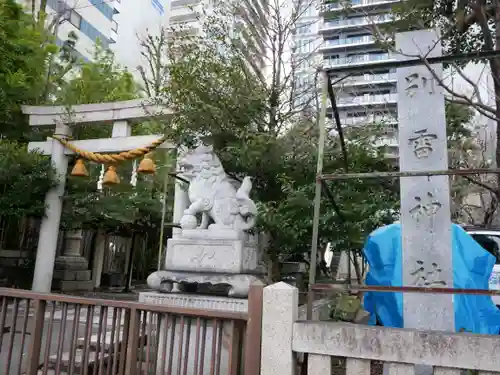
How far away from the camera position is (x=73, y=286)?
1310cm

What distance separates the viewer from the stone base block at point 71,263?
1327cm

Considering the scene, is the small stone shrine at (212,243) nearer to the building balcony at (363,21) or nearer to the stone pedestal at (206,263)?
the stone pedestal at (206,263)

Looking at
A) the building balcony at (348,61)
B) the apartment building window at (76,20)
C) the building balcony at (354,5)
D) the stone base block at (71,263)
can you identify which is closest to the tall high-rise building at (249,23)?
the building balcony at (354,5)

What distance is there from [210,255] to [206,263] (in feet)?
0.37

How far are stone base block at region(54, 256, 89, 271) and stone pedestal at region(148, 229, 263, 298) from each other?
31.0 feet

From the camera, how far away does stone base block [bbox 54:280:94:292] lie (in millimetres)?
12777

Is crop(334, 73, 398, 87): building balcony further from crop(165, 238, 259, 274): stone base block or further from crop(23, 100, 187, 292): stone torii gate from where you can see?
crop(23, 100, 187, 292): stone torii gate

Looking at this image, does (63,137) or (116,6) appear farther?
(116,6)

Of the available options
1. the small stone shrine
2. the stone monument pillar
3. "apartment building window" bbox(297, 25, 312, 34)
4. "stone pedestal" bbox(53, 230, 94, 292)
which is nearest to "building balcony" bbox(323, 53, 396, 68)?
the stone monument pillar

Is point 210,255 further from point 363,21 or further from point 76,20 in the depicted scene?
point 76,20

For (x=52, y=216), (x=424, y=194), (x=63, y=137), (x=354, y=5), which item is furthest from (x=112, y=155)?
(x=424, y=194)

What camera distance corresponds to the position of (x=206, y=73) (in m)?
7.46

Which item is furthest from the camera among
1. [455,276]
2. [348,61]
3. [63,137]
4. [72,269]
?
[72,269]

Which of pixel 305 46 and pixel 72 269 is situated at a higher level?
pixel 305 46
